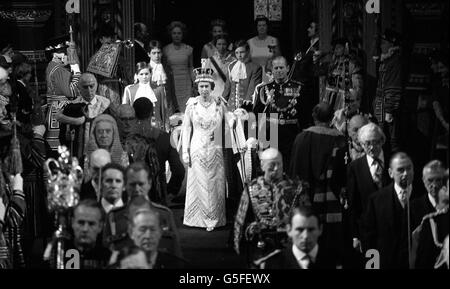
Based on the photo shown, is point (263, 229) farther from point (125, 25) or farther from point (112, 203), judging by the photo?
point (125, 25)

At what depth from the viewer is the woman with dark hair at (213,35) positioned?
53.0 ft

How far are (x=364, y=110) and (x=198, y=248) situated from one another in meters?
2.01

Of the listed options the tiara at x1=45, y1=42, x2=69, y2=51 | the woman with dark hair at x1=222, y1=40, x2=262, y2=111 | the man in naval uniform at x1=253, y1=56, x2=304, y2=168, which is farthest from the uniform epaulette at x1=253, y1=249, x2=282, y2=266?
the woman with dark hair at x1=222, y1=40, x2=262, y2=111

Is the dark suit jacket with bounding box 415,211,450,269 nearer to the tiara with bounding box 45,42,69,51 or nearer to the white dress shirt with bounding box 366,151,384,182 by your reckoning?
the white dress shirt with bounding box 366,151,384,182

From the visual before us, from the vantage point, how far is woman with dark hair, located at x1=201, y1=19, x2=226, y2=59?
16.2m

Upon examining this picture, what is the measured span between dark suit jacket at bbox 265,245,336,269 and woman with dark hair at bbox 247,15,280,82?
186 inches

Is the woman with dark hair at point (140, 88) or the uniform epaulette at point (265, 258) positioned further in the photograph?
the woman with dark hair at point (140, 88)

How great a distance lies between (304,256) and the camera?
11359 mm

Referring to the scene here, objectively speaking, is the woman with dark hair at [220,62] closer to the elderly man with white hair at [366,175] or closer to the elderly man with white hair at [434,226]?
the elderly man with white hair at [366,175]

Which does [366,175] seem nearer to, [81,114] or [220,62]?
[81,114]

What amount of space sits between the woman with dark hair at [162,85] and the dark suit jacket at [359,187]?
282cm

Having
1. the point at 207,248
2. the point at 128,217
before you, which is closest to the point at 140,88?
the point at 207,248

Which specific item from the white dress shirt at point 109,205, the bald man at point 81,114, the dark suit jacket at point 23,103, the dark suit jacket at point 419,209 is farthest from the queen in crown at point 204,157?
the dark suit jacket at point 419,209

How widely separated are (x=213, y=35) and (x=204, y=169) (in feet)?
8.73
